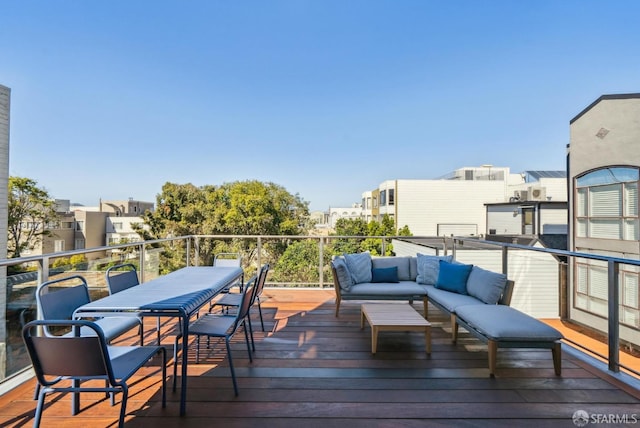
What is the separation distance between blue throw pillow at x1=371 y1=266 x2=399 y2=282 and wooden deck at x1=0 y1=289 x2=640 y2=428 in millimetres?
1328

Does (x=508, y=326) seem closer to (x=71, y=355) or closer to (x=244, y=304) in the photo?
(x=244, y=304)

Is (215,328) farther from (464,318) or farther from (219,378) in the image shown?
(464,318)

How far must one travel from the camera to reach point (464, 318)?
2.92 m

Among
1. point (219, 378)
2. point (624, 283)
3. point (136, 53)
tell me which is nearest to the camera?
point (219, 378)

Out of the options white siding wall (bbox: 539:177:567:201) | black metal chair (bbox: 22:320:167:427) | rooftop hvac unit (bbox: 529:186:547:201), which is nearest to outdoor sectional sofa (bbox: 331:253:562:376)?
black metal chair (bbox: 22:320:167:427)

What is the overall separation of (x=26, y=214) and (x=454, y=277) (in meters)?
17.6

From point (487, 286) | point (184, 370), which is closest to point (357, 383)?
point (184, 370)

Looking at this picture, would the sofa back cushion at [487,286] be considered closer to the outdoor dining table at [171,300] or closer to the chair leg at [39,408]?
the outdoor dining table at [171,300]

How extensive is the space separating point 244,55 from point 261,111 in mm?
3917

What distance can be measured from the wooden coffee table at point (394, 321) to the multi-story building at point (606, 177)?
27.7 ft

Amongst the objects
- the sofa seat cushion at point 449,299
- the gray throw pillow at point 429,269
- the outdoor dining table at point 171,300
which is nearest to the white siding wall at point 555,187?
the gray throw pillow at point 429,269

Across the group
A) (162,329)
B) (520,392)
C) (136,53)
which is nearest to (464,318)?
(520,392)

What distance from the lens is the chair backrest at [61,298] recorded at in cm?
206

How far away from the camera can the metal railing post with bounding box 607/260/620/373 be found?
2.43 meters
